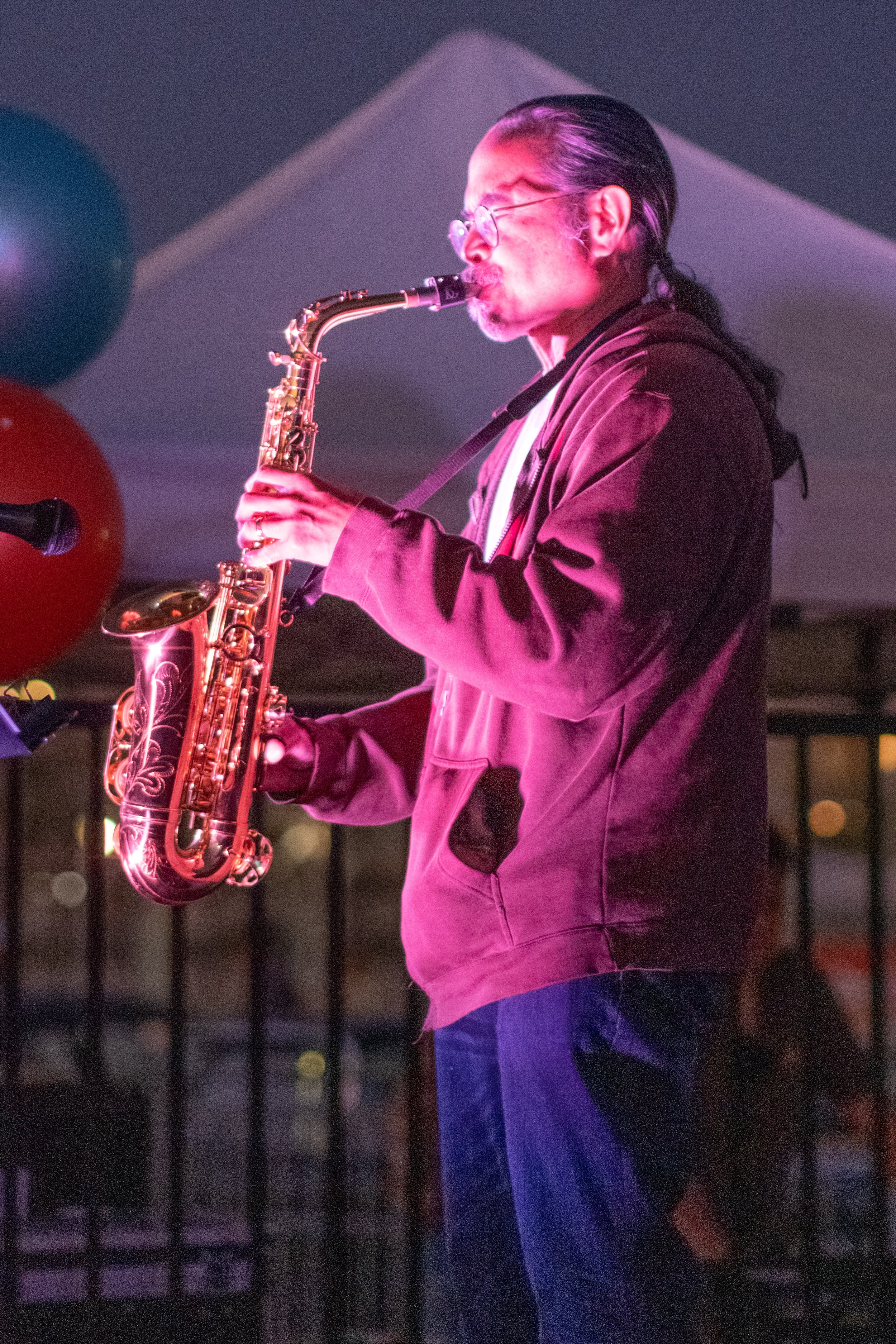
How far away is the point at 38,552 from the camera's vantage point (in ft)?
7.65

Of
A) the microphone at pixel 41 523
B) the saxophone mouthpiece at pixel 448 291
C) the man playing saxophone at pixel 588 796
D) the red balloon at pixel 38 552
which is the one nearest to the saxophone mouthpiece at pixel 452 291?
the saxophone mouthpiece at pixel 448 291

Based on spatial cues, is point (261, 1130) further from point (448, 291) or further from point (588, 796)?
point (448, 291)

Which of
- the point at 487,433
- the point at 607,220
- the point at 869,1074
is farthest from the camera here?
the point at 869,1074

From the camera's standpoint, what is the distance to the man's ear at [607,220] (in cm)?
187

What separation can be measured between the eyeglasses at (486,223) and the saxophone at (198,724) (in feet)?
0.24

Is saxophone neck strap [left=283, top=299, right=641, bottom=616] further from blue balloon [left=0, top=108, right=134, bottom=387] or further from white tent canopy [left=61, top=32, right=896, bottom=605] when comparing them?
blue balloon [left=0, top=108, right=134, bottom=387]

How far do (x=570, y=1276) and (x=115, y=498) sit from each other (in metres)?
1.61

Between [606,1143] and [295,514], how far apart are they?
0.86 meters

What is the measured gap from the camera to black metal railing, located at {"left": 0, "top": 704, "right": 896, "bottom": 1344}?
8.92 ft

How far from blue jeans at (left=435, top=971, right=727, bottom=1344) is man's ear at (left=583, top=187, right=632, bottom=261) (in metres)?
1.06

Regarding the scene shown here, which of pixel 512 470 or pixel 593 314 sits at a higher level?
pixel 593 314

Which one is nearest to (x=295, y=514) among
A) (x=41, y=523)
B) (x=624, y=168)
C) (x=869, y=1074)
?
(x=41, y=523)

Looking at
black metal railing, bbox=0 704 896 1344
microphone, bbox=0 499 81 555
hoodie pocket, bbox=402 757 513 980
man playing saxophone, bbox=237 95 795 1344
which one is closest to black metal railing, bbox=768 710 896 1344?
black metal railing, bbox=0 704 896 1344

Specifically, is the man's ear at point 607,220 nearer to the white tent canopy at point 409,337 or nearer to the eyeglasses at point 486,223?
the eyeglasses at point 486,223
